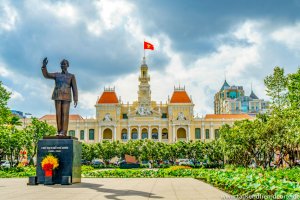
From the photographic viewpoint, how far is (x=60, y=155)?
Answer: 48.7 ft

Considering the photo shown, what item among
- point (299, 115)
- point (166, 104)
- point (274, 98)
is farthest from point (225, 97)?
point (299, 115)

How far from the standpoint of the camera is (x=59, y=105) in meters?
15.8

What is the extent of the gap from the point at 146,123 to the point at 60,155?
199ft

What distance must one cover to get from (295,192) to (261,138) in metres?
22.8

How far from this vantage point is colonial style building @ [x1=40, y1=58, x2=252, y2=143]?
75.7 meters

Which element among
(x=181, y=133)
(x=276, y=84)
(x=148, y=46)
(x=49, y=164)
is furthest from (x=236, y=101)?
(x=49, y=164)

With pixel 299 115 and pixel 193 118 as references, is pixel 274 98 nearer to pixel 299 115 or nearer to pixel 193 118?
pixel 299 115

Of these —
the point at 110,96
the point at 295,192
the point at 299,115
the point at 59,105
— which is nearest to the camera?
the point at 295,192

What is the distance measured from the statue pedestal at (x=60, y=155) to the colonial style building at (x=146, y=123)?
59.9 meters

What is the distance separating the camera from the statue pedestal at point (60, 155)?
Result: 14602mm

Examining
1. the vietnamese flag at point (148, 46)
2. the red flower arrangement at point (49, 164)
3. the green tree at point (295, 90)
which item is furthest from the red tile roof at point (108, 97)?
the red flower arrangement at point (49, 164)

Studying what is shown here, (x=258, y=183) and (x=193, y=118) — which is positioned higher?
(x=193, y=118)

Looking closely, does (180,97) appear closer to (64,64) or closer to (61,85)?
(64,64)

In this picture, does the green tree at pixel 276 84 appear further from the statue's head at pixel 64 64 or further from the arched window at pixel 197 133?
the arched window at pixel 197 133
